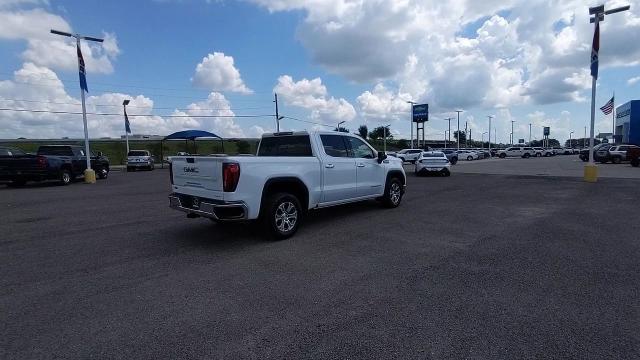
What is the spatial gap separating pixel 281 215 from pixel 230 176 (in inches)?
48.6

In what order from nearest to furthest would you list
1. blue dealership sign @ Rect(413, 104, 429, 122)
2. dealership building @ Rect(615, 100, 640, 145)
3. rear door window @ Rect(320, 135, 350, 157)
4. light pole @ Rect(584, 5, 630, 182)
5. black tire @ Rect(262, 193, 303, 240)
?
black tire @ Rect(262, 193, 303, 240)
rear door window @ Rect(320, 135, 350, 157)
light pole @ Rect(584, 5, 630, 182)
dealership building @ Rect(615, 100, 640, 145)
blue dealership sign @ Rect(413, 104, 429, 122)

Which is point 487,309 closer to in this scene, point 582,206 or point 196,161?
point 196,161

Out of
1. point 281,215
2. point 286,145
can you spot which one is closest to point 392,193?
point 286,145

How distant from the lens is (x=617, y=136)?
61250 mm

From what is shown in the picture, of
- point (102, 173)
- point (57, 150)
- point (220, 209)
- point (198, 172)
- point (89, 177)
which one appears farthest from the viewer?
point (102, 173)

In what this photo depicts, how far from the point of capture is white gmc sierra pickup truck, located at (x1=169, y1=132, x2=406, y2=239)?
18.9ft

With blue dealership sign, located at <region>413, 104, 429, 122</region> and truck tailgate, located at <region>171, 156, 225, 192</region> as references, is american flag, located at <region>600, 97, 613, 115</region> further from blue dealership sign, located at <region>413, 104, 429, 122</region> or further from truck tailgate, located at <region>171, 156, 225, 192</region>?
truck tailgate, located at <region>171, 156, 225, 192</region>

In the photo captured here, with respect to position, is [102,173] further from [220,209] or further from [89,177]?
[220,209]

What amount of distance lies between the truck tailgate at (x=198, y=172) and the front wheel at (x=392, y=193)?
4.66 metres

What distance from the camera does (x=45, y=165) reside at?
1628 cm

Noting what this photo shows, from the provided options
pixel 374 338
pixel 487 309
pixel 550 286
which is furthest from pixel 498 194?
pixel 374 338

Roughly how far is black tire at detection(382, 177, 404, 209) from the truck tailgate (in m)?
4.65

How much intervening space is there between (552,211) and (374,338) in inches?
308

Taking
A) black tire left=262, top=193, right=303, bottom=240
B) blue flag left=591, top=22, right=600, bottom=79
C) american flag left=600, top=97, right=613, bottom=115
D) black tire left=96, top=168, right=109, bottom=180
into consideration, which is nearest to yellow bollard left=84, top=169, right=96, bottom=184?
black tire left=96, top=168, right=109, bottom=180
